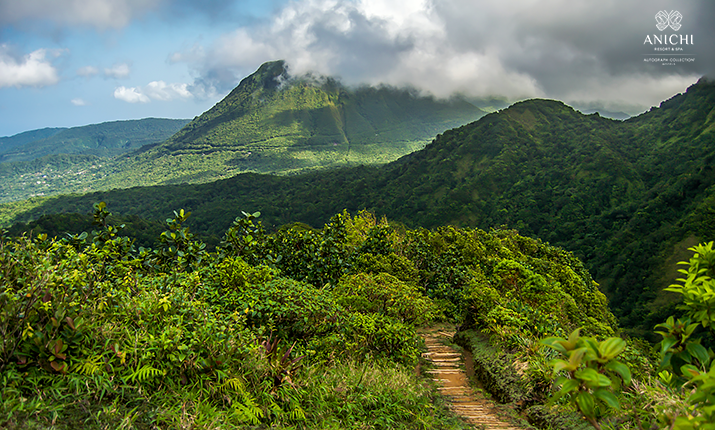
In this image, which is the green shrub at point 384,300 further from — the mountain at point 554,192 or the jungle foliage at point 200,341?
the mountain at point 554,192

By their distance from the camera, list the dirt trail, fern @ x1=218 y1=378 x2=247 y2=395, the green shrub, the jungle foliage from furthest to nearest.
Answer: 1. the green shrub
2. the dirt trail
3. fern @ x1=218 y1=378 x2=247 y2=395
4. the jungle foliage

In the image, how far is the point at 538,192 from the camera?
261 feet

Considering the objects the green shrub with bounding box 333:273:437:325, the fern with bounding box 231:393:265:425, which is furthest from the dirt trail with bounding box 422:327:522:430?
the fern with bounding box 231:393:265:425

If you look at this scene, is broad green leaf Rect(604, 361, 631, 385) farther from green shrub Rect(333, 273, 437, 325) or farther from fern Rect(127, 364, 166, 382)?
green shrub Rect(333, 273, 437, 325)

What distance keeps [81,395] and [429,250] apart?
10.3 meters

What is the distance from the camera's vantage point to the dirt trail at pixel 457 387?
4.84 metres

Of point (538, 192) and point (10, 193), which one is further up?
point (10, 193)

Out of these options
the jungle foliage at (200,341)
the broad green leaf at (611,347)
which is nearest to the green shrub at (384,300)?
the jungle foliage at (200,341)

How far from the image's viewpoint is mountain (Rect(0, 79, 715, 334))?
49094 millimetres

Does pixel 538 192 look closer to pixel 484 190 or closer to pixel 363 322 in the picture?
pixel 484 190

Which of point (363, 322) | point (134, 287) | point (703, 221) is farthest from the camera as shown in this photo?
point (703, 221)

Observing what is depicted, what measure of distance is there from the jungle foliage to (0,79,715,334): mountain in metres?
43.8

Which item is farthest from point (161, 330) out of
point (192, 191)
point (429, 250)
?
point (192, 191)

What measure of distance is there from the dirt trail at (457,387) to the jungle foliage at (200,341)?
40cm
